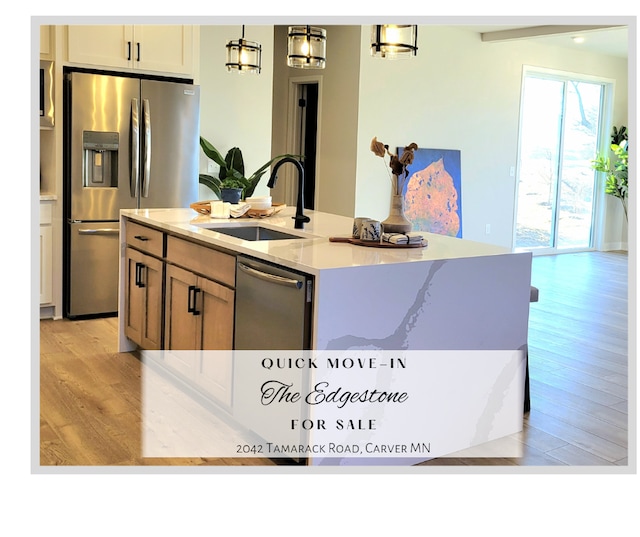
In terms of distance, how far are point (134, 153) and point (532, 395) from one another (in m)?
3.23

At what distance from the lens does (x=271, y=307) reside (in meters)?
2.83

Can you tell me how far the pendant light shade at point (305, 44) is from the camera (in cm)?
358

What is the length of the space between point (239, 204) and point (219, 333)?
1022mm

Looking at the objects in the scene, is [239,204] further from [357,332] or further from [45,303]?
[45,303]

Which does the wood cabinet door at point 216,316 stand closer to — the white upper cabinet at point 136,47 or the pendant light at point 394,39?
the pendant light at point 394,39

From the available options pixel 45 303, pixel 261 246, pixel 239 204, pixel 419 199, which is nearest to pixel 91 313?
pixel 45 303

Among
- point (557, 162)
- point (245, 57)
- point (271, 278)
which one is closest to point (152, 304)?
point (271, 278)

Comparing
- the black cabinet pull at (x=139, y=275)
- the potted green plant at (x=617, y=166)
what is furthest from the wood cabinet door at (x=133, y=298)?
the potted green plant at (x=617, y=166)

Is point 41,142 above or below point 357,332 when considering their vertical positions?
above

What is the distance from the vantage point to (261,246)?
3.05m

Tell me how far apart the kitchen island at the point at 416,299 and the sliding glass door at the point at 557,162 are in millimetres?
6346

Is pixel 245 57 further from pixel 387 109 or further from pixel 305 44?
pixel 387 109

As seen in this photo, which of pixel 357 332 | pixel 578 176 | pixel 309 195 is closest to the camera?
pixel 357 332
